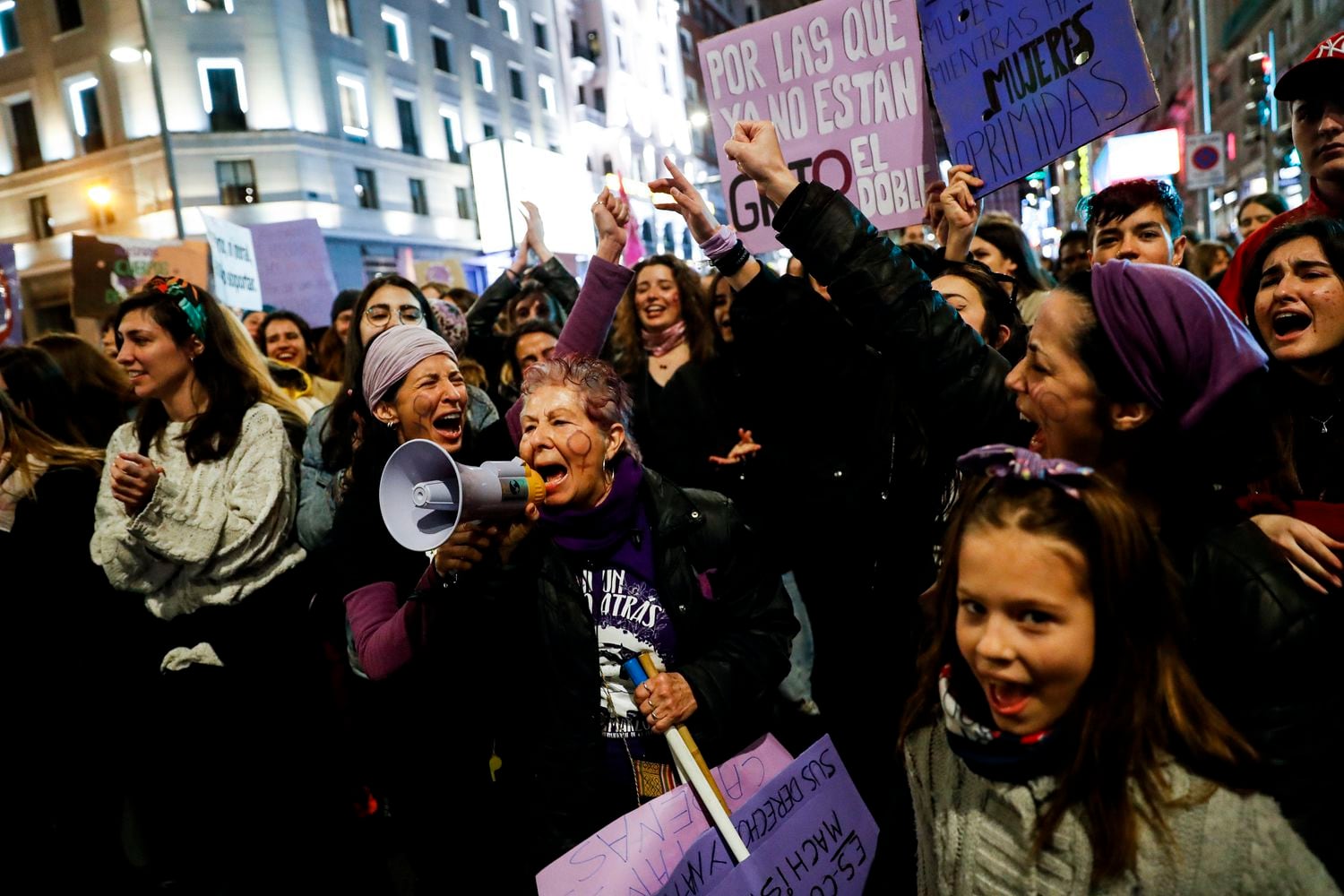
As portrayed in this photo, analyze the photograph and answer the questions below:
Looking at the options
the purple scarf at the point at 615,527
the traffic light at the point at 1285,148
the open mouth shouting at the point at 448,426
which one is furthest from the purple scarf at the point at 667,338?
the traffic light at the point at 1285,148

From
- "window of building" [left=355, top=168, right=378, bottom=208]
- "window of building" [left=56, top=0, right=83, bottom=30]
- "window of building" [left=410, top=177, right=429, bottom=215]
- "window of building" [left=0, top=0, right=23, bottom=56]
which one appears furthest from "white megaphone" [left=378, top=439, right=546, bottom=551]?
"window of building" [left=0, top=0, right=23, bottom=56]

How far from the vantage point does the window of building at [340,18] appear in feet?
86.4

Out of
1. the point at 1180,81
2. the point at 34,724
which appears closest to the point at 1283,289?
the point at 34,724

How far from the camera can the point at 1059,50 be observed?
2.68 meters

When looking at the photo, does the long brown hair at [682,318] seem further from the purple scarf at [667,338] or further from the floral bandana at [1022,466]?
the floral bandana at [1022,466]

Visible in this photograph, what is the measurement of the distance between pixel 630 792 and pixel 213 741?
1.72 meters

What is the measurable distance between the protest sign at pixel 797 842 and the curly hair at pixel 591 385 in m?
0.89

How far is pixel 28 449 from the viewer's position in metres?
3.42

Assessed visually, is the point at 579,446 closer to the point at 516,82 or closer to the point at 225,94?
the point at 225,94

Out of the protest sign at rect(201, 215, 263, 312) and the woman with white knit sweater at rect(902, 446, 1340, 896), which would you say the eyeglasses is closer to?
the woman with white knit sweater at rect(902, 446, 1340, 896)

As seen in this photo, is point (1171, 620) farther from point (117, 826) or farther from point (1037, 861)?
point (117, 826)

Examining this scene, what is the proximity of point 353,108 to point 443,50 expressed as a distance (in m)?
5.58

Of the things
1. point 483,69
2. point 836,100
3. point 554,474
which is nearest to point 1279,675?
point 554,474

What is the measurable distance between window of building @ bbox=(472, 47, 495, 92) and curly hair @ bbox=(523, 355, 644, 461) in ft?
110
